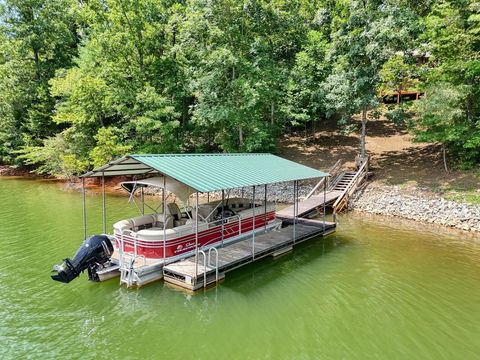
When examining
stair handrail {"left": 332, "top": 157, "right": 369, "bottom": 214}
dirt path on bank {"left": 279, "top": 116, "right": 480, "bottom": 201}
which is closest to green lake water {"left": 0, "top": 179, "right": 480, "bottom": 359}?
stair handrail {"left": 332, "top": 157, "right": 369, "bottom": 214}

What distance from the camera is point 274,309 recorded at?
340 inches

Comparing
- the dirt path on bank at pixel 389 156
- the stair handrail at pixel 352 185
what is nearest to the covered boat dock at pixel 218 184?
the stair handrail at pixel 352 185

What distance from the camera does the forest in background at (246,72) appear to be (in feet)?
62.2

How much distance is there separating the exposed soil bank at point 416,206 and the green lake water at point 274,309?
218 centimetres

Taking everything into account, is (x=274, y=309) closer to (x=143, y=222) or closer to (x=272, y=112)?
(x=143, y=222)

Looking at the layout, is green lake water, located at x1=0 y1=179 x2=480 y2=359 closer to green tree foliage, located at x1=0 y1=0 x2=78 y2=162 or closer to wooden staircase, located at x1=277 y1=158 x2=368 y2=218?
wooden staircase, located at x1=277 y1=158 x2=368 y2=218

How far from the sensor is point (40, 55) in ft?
118

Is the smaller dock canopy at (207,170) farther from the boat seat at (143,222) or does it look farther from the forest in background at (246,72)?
the forest in background at (246,72)

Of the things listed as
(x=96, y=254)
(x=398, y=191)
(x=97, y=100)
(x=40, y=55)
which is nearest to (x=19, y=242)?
(x=96, y=254)

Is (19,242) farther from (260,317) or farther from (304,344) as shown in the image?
(304,344)

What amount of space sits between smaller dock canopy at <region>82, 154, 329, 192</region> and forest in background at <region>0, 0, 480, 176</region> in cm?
996

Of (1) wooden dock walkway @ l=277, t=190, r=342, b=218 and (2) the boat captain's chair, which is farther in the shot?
(1) wooden dock walkway @ l=277, t=190, r=342, b=218

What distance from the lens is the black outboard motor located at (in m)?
8.74

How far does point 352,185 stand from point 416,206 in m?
3.94
